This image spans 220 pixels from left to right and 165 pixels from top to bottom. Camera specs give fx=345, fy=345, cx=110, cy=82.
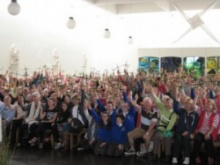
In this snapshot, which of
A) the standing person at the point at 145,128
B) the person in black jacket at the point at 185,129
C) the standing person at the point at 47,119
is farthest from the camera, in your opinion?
the standing person at the point at 47,119

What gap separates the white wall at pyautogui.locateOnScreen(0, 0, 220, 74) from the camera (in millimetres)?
12781

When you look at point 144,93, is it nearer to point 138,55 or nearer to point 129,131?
point 129,131

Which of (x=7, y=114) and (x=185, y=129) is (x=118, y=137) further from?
(x=7, y=114)

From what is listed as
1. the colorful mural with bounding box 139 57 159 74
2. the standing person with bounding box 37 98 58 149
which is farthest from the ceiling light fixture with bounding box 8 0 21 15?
the colorful mural with bounding box 139 57 159 74

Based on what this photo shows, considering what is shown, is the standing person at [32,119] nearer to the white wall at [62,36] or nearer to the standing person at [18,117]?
the standing person at [18,117]

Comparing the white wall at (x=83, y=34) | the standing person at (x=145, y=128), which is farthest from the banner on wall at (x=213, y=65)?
the standing person at (x=145, y=128)

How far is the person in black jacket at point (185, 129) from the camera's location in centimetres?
605

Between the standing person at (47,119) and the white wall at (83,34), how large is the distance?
496 centimetres

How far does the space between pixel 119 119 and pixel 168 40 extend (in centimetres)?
1355

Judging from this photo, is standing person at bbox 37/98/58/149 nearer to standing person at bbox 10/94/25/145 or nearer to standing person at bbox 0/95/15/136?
standing person at bbox 10/94/25/145

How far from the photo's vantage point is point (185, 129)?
20.1 feet

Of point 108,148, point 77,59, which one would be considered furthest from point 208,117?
point 77,59

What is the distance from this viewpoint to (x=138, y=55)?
19.8 meters

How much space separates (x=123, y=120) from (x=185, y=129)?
1200 millimetres
